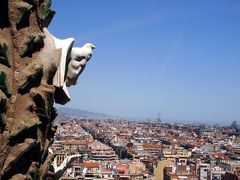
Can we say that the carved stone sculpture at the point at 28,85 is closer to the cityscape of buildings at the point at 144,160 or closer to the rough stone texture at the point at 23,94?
the rough stone texture at the point at 23,94

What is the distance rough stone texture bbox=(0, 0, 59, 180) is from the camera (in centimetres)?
238

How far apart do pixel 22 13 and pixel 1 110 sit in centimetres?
47

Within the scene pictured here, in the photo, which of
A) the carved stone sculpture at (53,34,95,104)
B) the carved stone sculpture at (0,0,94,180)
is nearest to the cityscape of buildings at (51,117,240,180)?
the carved stone sculpture at (53,34,95,104)

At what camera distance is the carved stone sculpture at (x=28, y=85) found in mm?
2391

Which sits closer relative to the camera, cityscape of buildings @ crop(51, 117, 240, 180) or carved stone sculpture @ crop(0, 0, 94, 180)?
carved stone sculpture @ crop(0, 0, 94, 180)

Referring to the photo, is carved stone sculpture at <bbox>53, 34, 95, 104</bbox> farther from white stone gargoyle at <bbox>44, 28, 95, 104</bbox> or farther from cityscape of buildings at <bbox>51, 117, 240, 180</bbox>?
cityscape of buildings at <bbox>51, 117, 240, 180</bbox>

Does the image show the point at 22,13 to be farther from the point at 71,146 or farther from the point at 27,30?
the point at 71,146

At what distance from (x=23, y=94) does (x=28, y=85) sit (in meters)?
0.05

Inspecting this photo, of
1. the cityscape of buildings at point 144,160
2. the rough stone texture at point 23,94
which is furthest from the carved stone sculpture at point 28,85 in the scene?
the cityscape of buildings at point 144,160

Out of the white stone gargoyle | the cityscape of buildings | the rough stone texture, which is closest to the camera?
the rough stone texture

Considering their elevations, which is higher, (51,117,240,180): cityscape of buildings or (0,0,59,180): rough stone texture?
(0,0,59,180): rough stone texture

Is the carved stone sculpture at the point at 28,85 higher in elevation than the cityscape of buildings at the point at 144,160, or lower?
higher

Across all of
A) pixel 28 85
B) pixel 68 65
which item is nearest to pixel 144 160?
pixel 68 65

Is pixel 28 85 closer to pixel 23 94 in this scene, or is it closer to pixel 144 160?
pixel 23 94
